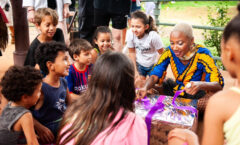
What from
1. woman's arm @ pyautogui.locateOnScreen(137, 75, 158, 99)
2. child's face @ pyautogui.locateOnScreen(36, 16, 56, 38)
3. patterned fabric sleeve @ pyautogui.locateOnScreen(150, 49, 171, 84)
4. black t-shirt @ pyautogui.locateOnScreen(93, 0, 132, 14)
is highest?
black t-shirt @ pyautogui.locateOnScreen(93, 0, 132, 14)

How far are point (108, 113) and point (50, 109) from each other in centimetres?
81

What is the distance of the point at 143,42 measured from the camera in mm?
2959

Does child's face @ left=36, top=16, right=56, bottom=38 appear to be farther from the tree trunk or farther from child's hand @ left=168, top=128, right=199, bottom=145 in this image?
child's hand @ left=168, top=128, right=199, bottom=145

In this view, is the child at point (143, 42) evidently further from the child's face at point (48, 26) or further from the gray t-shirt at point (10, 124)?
the gray t-shirt at point (10, 124)

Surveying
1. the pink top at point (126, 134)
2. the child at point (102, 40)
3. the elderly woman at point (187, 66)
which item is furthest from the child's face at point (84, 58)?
the pink top at point (126, 134)

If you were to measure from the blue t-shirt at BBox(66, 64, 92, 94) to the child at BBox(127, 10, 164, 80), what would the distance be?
0.82 metres

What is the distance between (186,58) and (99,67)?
46.7 inches

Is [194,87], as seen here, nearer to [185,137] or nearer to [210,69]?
[210,69]

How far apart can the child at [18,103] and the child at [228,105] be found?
106 centimetres

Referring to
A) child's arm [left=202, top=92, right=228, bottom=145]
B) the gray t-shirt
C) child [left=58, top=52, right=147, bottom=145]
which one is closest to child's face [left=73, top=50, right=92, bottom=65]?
the gray t-shirt

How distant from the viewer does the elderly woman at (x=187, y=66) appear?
2.05m

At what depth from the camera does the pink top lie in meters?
1.18

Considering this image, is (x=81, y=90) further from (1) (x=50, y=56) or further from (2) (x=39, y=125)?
(2) (x=39, y=125)

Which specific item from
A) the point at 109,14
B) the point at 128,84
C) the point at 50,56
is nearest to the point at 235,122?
the point at 128,84
